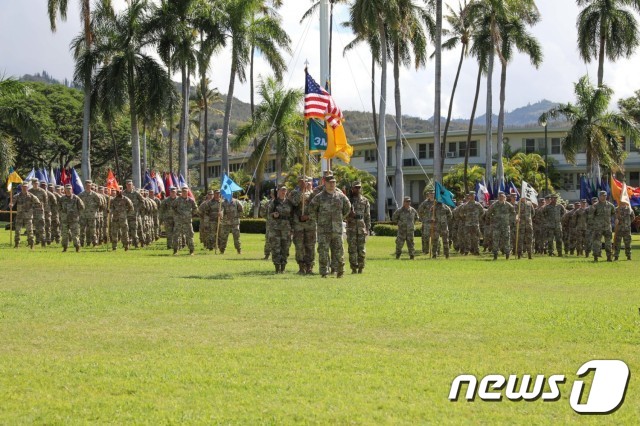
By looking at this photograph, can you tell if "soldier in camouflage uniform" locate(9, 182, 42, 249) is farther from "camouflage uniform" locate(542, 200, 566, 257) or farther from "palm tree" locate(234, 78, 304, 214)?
"palm tree" locate(234, 78, 304, 214)

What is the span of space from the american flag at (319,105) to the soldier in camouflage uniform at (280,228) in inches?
112

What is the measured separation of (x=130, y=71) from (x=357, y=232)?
28.1 meters

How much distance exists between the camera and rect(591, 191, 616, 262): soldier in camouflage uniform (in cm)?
2494

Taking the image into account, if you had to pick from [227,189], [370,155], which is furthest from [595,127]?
[370,155]

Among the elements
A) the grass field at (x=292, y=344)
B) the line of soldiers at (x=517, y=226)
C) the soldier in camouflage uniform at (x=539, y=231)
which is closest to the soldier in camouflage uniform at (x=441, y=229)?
the line of soldiers at (x=517, y=226)

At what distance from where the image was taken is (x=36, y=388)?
7602mm

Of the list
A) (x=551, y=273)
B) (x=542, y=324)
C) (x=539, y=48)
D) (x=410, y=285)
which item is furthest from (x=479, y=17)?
(x=542, y=324)

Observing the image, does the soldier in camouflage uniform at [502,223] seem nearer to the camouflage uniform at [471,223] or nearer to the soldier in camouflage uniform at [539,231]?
the camouflage uniform at [471,223]

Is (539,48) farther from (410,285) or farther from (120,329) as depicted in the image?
(120,329)

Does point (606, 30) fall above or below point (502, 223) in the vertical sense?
above

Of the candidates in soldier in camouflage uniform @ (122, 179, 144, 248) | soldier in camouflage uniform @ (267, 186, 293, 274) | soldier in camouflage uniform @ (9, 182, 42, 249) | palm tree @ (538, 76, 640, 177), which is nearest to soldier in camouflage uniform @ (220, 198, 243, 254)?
soldier in camouflage uniform @ (122, 179, 144, 248)

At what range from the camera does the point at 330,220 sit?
58.4 ft

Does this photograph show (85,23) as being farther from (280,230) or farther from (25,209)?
(280,230)

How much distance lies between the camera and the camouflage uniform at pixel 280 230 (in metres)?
19.1
